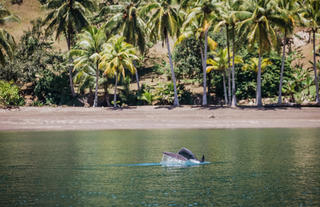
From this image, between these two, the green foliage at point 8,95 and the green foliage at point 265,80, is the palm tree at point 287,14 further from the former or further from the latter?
the green foliage at point 8,95

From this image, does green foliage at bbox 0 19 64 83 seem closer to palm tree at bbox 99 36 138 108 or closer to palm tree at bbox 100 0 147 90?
palm tree at bbox 100 0 147 90

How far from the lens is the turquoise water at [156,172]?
1521 cm

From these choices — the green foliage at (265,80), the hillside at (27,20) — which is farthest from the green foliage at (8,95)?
the hillside at (27,20)

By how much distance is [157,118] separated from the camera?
45.1 metres

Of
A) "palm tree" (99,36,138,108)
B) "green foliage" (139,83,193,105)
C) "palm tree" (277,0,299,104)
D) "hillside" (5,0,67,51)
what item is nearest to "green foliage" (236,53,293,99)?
"green foliage" (139,83,193,105)

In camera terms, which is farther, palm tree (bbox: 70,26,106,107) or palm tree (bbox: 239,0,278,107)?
palm tree (bbox: 70,26,106,107)

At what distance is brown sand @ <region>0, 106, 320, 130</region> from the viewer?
1679 inches

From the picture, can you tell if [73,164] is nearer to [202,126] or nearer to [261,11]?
[202,126]

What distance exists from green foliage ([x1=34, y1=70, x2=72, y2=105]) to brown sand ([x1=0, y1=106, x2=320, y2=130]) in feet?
27.2

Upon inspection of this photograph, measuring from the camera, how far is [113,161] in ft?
76.1

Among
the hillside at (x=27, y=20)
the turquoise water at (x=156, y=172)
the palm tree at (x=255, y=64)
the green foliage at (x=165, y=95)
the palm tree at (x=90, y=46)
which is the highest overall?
the hillside at (x=27, y=20)

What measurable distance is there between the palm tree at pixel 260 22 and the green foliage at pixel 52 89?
899 inches

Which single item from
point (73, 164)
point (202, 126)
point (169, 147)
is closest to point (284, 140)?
point (169, 147)

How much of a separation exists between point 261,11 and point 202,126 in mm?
12663
